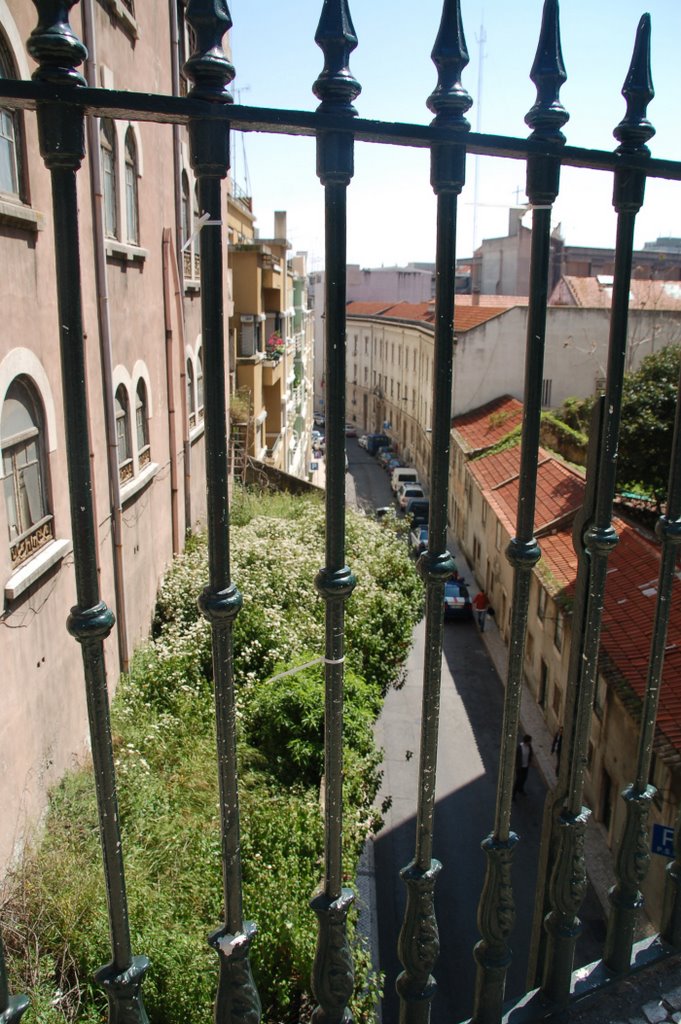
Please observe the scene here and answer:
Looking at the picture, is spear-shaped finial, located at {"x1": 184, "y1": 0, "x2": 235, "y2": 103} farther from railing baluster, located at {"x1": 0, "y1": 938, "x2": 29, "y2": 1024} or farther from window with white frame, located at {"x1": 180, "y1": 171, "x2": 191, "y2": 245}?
window with white frame, located at {"x1": 180, "y1": 171, "x2": 191, "y2": 245}

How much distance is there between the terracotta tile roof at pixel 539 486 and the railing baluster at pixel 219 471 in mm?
13689

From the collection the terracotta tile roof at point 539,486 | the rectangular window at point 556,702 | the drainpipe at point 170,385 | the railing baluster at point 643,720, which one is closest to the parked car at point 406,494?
the terracotta tile roof at point 539,486

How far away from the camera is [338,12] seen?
162cm

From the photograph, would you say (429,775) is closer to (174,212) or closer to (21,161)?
(21,161)

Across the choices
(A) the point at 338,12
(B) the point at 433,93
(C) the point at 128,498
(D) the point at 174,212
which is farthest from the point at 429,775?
(D) the point at 174,212

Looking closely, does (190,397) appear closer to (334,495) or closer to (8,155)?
(8,155)

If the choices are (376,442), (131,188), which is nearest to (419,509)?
(376,442)

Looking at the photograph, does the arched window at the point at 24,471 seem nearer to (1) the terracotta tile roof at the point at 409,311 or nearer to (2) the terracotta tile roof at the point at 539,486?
(2) the terracotta tile roof at the point at 539,486

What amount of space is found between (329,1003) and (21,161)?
7.38 metres

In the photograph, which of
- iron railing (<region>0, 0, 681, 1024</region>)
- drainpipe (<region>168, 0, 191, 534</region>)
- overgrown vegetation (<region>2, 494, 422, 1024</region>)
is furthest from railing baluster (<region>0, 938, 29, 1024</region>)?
drainpipe (<region>168, 0, 191, 534</region>)

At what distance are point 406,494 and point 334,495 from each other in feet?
104

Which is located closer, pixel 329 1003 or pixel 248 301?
pixel 329 1003

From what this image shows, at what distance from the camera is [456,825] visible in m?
12.9

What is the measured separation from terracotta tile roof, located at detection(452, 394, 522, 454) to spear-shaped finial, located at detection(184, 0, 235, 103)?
2237 centimetres
